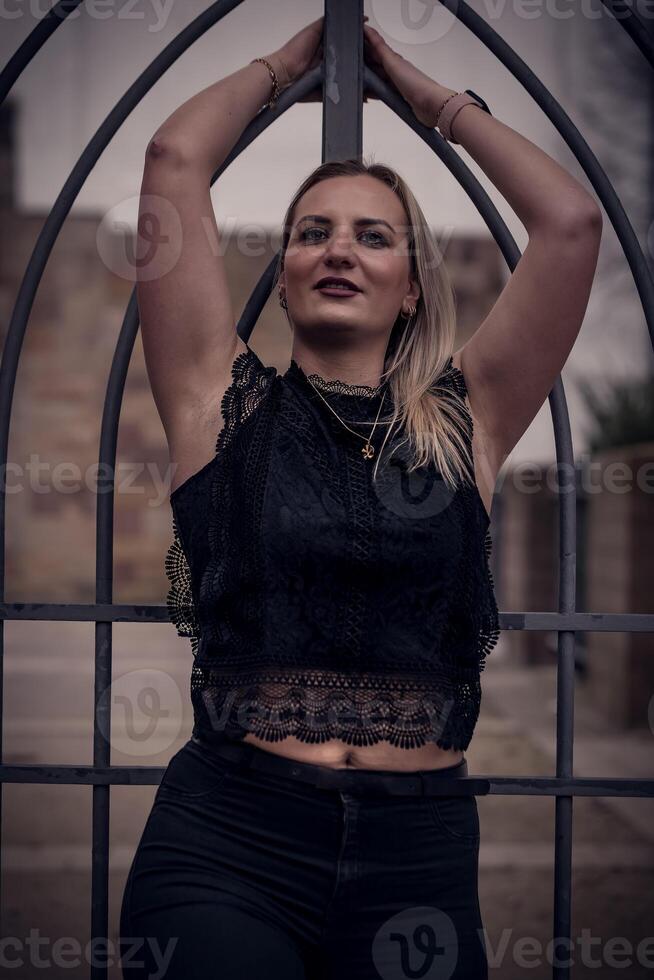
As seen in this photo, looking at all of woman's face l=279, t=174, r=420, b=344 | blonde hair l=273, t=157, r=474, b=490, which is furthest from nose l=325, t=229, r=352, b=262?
blonde hair l=273, t=157, r=474, b=490

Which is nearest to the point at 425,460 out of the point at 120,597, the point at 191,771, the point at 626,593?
the point at 191,771

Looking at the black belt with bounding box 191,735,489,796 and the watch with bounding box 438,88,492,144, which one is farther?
the watch with bounding box 438,88,492,144

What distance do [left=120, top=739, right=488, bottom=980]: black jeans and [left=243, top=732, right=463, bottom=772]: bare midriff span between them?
2 cm

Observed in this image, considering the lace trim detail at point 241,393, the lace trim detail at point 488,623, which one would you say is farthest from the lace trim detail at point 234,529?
the lace trim detail at point 488,623

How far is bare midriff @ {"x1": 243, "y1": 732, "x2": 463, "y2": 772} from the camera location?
147cm

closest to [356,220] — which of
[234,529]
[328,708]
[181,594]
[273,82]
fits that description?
[273,82]

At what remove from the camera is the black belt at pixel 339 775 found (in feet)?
4.74

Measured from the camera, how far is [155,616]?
1.85 meters

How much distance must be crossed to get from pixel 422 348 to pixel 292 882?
0.94 metres

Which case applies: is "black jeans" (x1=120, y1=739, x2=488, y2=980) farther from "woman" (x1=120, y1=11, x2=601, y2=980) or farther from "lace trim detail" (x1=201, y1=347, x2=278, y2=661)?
"lace trim detail" (x1=201, y1=347, x2=278, y2=661)

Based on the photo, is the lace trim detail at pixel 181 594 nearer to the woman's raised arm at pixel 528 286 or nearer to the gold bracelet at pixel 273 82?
the woman's raised arm at pixel 528 286

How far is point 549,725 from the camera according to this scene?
731 cm

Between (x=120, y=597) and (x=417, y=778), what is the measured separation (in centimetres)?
1165

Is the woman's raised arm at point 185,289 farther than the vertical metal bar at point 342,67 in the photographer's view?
No
